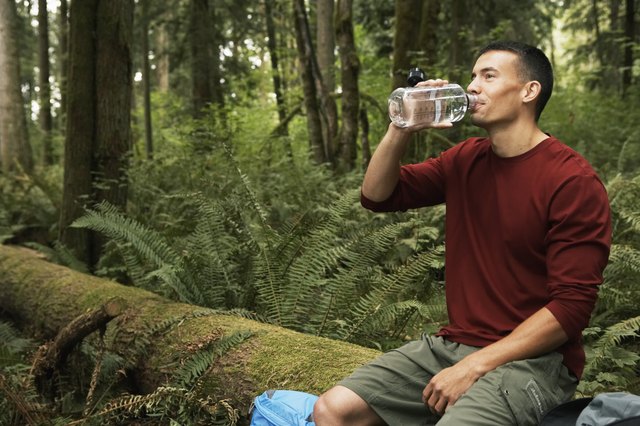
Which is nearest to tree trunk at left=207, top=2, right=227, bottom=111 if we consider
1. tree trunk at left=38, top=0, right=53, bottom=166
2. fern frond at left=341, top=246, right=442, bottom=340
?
tree trunk at left=38, top=0, right=53, bottom=166

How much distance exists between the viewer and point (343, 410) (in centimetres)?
249

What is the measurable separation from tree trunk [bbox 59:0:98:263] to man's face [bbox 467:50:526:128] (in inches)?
221

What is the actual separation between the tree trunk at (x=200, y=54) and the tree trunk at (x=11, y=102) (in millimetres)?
3626

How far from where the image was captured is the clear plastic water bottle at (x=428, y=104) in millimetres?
2578

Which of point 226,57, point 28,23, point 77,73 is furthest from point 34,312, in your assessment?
point 28,23

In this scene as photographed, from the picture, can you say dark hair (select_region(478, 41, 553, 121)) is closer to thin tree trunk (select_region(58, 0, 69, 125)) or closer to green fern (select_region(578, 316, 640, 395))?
green fern (select_region(578, 316, 640, 395))

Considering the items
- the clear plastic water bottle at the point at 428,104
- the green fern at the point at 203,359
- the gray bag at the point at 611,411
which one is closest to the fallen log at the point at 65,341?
the green fern at the point at 203,359

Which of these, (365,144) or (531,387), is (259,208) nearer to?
(531,387)

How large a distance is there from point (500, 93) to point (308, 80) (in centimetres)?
824

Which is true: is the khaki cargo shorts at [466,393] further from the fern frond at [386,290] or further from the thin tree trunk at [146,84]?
the thin tree trunk at [146,84]

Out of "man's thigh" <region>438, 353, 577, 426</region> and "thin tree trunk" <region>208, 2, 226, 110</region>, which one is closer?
"man's thigh" <region>438, 353, 577, 426</region>

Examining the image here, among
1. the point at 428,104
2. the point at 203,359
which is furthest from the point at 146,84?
the point at 428,104

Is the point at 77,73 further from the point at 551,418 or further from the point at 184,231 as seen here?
the point at 551,418

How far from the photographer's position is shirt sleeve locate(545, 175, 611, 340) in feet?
7.23
